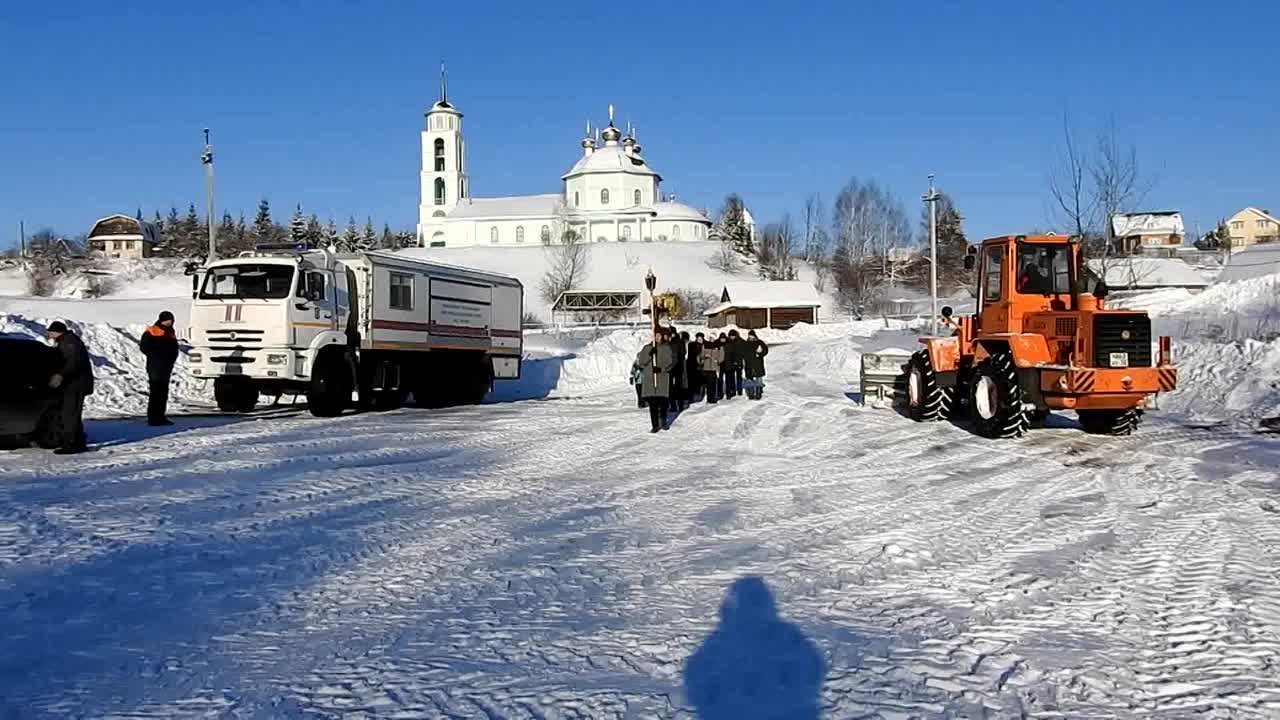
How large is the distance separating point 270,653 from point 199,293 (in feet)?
51.1

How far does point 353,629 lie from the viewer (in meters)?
6.10

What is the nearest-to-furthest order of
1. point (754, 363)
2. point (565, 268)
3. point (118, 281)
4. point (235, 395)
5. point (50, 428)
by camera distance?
point (50, 428)
point (235, 395)
point (754, 363)
point (118, 281)
point (565, 268)

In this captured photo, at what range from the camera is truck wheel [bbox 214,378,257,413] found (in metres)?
19.6

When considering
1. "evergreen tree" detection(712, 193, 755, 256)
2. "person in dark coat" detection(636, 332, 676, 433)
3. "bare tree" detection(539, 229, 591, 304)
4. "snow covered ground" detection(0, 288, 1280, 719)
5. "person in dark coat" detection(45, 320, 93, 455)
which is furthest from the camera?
"evergreen tree" detection(712, 193, 755, 256)

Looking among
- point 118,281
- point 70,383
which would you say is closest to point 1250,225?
point 118,281

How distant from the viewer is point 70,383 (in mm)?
12859

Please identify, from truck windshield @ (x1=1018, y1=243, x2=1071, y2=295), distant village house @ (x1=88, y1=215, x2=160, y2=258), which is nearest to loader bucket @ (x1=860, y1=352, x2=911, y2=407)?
truck windshield @ (x1=1018, y1=243, x2=1071, y2=295)

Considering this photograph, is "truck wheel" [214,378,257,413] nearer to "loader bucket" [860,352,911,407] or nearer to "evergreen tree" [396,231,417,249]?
"loader bucket" [860,352,911,407]

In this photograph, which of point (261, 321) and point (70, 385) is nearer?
point (70, 385)

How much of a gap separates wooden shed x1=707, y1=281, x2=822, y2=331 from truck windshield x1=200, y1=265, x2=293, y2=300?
198ft

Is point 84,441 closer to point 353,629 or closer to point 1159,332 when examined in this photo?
point 353,629

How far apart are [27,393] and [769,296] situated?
69606 millimetres

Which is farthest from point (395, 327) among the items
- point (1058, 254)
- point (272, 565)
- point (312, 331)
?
point (272, 565)

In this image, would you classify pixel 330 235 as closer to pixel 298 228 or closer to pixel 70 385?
pixel 298 228
